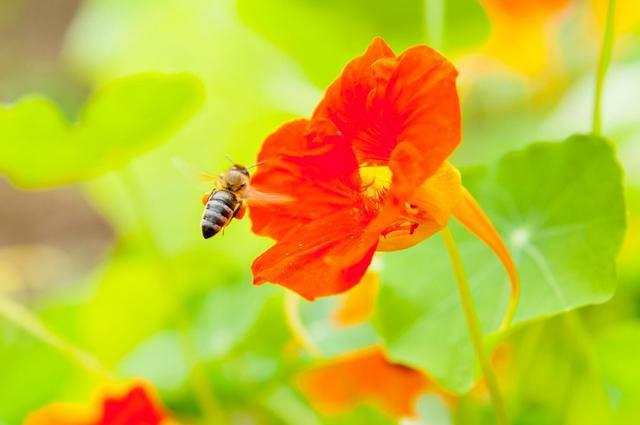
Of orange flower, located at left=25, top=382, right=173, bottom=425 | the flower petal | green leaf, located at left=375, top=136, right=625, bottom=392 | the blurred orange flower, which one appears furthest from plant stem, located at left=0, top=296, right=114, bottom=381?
the blurred orange flower

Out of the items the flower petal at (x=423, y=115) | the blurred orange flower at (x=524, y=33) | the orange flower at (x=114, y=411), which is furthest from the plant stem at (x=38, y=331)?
the blurred orange flower at (x=524, y=33)

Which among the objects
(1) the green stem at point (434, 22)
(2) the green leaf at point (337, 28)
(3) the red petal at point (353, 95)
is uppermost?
(2) the green leaf at point (337, 28)

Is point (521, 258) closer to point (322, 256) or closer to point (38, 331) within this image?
point (322, 256)

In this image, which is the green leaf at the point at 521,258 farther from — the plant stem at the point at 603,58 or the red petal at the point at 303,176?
the red petal at the point at 303,176

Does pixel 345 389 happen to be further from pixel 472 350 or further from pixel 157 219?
pixel 157 219

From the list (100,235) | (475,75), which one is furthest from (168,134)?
(100,235)

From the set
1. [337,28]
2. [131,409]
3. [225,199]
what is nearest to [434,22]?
[337,28]
